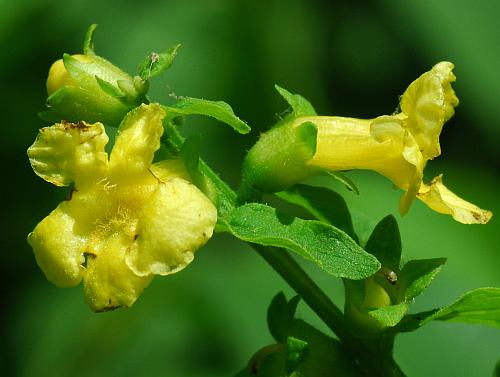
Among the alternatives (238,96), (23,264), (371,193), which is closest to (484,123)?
(371,193)

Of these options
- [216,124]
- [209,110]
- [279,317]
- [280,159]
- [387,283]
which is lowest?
[216,124]

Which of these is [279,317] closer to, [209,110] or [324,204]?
[324,204]

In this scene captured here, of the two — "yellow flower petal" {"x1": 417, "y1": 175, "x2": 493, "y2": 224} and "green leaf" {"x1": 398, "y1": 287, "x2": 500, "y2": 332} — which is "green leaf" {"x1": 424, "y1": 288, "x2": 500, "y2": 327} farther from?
"yellow flower petal" {"x1": 417, "y1": 175, "x2": 493, "y2": 224}

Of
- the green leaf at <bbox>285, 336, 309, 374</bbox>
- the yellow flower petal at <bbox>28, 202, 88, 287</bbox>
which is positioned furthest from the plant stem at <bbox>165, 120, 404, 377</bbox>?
the yellow flower petal at <bbox>28, 202, 88, 287</bbox>

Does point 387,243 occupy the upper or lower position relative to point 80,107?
lower

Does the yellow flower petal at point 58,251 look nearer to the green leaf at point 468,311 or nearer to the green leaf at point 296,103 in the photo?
the green leaf at point 296,103

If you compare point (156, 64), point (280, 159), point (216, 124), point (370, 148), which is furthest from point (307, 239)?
point (216, 124)

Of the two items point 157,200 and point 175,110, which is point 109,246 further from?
point 175,110
